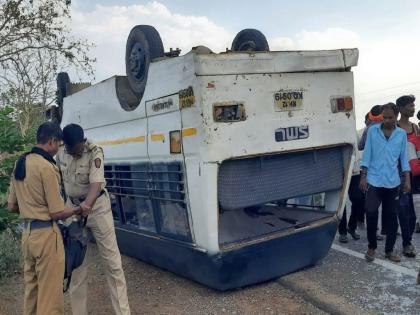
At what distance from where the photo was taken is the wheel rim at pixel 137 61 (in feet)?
15.2

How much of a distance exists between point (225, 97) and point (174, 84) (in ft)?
1.67

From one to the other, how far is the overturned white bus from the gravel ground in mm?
139

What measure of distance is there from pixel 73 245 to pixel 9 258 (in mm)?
2455

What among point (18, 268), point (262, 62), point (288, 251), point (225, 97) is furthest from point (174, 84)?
point (18, 268)

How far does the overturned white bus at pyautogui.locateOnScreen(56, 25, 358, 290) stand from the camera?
3791 mm

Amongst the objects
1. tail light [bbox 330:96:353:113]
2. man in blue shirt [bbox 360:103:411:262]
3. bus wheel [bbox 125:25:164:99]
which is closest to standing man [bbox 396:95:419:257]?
man in blue shirt [bbox 360:103:411:262]

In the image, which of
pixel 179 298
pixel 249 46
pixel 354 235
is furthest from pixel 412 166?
pixel 179 298

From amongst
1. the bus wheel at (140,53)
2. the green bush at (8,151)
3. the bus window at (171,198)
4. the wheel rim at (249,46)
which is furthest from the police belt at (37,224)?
the wheel rim at (249,46)

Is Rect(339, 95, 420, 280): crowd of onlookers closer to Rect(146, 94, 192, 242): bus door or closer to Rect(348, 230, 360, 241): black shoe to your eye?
Rect(348, 230, 360, 241): black shoe

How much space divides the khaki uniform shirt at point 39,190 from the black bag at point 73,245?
11.6 inches

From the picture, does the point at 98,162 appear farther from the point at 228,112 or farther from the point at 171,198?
the point at 228,112

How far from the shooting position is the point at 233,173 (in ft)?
12.9

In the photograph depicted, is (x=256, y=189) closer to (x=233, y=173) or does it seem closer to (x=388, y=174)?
(x=233, y=173)

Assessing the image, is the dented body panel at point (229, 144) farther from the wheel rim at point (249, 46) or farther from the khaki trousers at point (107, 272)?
the wheel rim at point (249, 46)
